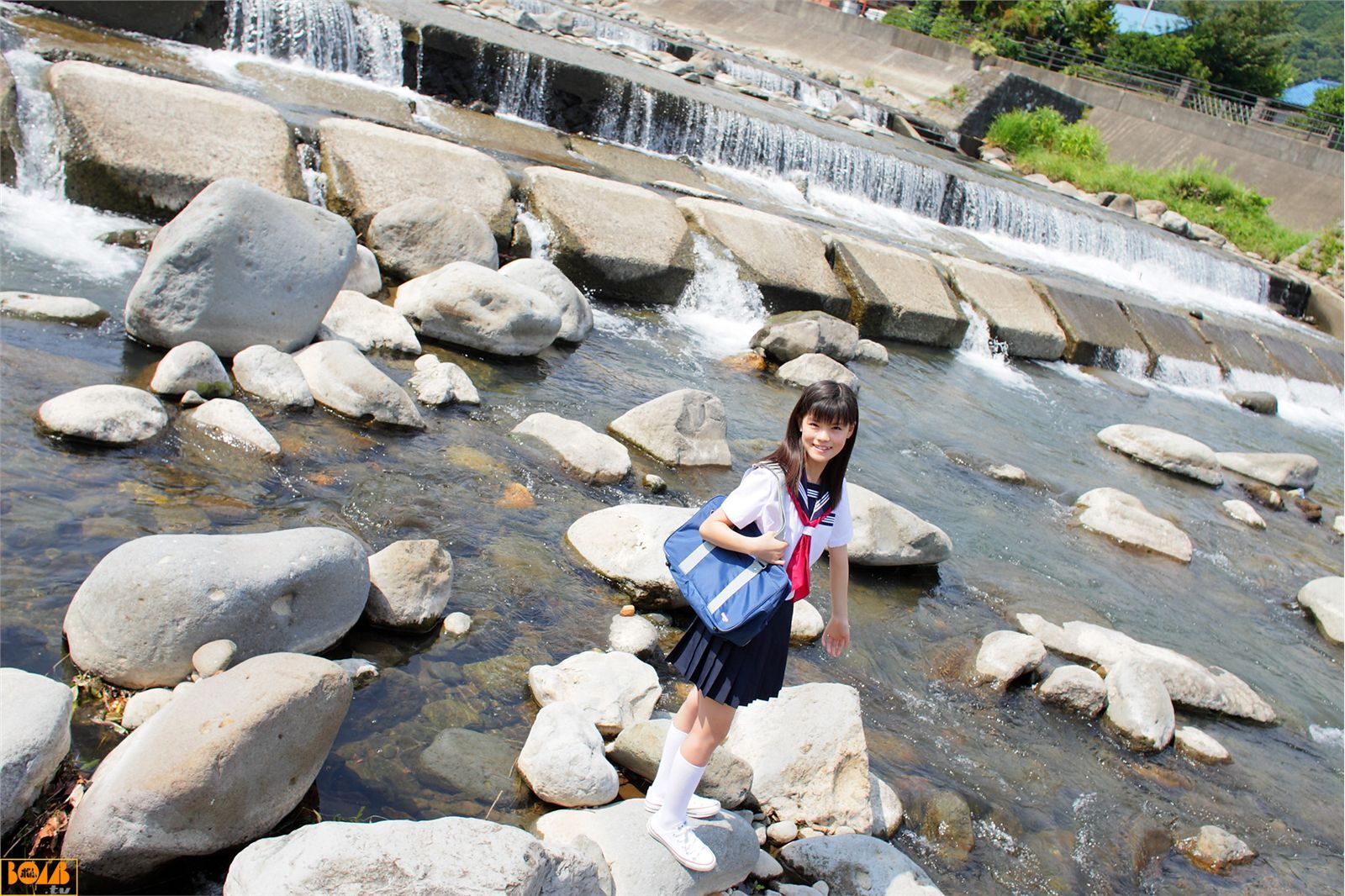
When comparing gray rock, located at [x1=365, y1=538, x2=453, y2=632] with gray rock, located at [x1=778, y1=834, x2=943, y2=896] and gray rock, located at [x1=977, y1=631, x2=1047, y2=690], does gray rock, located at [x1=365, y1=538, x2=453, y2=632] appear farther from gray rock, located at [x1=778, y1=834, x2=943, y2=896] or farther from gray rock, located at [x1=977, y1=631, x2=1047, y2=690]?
gray rock, located at [x1=977, y1=631, x2=1047, y2=690]

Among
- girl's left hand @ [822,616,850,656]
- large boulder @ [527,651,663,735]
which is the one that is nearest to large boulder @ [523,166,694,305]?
large boulder @ [527,651,663,735]

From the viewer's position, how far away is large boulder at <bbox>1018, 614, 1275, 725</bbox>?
213 inches

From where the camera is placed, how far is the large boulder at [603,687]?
3676 mm

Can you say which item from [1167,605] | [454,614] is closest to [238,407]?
[454,614]

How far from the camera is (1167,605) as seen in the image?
22.2 ft

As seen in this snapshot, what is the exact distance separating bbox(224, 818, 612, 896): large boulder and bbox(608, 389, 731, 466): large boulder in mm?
4074

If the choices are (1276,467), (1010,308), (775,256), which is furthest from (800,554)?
Answer: (1010,308)

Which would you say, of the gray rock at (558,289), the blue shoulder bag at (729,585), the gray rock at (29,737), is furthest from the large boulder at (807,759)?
the gray rock at (558,289)

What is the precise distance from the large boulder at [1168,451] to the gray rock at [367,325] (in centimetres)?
709

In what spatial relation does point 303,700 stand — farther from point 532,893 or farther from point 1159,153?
point 1159,153

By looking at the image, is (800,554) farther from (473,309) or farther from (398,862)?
(473,309)

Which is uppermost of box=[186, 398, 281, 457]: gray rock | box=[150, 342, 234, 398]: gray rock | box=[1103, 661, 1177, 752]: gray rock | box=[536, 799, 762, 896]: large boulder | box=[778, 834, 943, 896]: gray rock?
box=[150, 342, 234, 398]: gray rock

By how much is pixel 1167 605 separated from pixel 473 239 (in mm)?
5822

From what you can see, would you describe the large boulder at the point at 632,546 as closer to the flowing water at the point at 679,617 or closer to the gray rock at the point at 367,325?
the flowing water at the point at 679,617
